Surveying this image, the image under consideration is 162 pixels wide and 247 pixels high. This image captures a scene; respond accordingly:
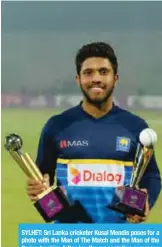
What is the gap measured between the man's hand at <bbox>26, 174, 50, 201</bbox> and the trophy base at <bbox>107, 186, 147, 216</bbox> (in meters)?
0.33

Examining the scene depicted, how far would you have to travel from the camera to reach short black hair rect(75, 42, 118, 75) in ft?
12.4

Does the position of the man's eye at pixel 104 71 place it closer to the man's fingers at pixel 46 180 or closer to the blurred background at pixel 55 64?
the blurred background at pixel 55 64

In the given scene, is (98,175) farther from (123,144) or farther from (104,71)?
(104,71)

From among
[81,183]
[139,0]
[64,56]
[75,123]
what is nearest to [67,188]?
[81,183]

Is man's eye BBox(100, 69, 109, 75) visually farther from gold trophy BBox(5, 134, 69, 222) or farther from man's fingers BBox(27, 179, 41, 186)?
man's fingers BBox(27, 179, 41, 186)

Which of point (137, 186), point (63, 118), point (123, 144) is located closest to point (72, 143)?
point (63, 118)

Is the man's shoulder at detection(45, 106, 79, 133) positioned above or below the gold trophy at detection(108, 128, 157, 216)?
above

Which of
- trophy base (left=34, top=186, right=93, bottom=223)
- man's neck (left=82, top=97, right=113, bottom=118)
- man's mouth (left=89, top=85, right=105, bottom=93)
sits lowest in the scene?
trophy base (left=34, top=186, right=93, bottom=223)

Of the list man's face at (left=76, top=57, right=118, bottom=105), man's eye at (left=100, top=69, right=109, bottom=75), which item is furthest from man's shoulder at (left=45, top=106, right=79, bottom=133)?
man's eye at (left=100, top=69, right=109, bottom=75)

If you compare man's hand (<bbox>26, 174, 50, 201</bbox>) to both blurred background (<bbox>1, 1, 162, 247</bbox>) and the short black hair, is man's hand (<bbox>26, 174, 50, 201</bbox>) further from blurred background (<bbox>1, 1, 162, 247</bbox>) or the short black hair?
the short black hair

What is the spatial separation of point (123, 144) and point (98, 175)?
20cm

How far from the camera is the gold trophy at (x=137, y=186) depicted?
377 centimetres

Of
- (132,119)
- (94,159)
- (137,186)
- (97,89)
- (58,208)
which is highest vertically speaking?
(97,89)

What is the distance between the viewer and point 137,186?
3793mm
